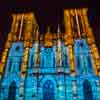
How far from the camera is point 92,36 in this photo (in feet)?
27.6

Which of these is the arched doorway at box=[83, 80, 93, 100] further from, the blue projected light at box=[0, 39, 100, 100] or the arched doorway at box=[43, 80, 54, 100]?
the arched doorway at box=[43, 80, 54, 100]

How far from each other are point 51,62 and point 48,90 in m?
1.02

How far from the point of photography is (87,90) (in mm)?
7371

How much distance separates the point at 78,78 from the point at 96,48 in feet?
3.91

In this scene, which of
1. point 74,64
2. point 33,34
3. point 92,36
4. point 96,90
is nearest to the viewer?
point 96,90

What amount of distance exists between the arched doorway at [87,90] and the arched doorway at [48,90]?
96cm

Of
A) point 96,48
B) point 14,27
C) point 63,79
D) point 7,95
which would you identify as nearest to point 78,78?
point 63,79

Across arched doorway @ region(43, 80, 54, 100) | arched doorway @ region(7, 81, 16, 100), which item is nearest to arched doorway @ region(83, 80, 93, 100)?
arched doorway @ region(43, 80, 54, 100)

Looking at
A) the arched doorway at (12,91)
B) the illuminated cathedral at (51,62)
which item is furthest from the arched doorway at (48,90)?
the arched doorway at (12,91)

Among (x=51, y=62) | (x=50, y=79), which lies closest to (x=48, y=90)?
(x=50, y=79)

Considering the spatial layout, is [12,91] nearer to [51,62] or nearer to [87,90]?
[51,62]

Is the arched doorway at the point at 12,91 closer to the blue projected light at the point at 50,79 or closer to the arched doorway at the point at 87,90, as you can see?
the blue projected light at the point at 50,79

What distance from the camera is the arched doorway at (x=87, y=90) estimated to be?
722 centimetres

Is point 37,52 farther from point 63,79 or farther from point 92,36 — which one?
point 92,36
